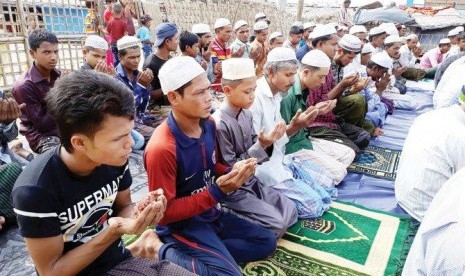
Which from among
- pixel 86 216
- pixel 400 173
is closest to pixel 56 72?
pixel 86 216

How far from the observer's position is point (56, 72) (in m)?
3.70

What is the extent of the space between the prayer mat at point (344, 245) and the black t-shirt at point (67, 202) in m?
1.18

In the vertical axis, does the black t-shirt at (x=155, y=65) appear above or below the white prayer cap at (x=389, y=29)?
below

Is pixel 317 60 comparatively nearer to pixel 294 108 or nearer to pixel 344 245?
pixel 294 108

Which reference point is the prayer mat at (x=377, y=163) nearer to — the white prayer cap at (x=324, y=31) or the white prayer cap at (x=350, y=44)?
the white prayer cap at (x=350, y=44)

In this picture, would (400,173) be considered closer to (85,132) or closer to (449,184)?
(449,184)

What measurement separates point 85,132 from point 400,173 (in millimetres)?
2542

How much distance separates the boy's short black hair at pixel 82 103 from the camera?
131cm

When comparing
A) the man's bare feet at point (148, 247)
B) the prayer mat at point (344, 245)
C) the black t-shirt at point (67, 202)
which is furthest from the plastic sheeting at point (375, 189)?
the black t-shirt at point (67, 202)

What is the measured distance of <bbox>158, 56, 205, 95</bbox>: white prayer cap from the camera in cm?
207

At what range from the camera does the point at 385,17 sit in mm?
14164

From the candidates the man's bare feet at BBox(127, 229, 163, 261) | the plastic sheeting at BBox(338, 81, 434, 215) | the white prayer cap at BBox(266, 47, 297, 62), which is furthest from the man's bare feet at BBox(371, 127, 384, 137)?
the man's bare feet at BBox(127, 229, 163, 261)

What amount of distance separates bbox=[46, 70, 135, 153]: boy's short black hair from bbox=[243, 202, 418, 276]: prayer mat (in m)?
1.57

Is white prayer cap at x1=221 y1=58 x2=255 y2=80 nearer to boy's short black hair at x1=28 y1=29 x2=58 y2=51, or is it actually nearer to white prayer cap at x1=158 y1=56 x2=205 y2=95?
white prayer cap at x1=158 y1=56 x2=205 y2=95
